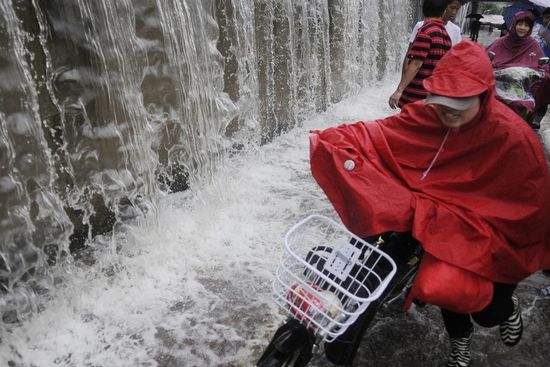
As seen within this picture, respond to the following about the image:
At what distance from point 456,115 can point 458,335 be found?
1.31 m

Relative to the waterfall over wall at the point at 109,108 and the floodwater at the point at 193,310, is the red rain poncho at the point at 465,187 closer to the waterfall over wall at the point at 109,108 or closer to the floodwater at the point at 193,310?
the floodwater at the point at 193,310

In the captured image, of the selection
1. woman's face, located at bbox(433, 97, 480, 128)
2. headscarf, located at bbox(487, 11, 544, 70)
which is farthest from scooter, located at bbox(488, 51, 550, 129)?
woman's face, located at bbox(433, 97, 480, 128)

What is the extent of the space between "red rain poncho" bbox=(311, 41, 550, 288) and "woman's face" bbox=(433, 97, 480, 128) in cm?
5

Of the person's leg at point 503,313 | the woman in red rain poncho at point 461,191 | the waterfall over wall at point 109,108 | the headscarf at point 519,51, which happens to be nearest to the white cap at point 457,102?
the woman in red rain poncho at point 461,191

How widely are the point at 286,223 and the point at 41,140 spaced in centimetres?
231

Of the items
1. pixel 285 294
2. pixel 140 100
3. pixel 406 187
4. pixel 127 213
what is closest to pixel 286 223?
pixel 127 213

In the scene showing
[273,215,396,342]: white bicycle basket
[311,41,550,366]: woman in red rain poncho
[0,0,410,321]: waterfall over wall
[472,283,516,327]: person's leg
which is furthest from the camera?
[0,0,410,321]: waterfall over wall

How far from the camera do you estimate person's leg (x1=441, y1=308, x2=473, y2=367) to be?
2504 mm

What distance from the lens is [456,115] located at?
2.15 m

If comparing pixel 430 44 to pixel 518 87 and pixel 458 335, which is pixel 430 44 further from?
pixel 458 335

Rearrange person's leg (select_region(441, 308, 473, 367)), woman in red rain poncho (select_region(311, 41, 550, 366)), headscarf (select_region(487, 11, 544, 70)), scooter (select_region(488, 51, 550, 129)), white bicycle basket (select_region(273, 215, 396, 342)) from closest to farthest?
white bicycle basket (select_region(273, 215, 396, 342)), woman in red rain poncho (select_region(311, 41, 550, 366)), person's leg (select_region(441, 308, 473, 367)), scooter (select_region(488, 51, 550, 129)), headscarf (select_region(487, 11, 544, 70))

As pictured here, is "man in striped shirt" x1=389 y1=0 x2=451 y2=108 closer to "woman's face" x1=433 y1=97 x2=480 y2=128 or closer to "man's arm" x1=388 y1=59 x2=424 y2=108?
"man's arm" x1=388 y1=59 x2=424 y2=108

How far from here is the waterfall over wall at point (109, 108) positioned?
308 centimetres

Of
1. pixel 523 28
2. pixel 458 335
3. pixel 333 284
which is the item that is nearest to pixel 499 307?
pixel 458 335
